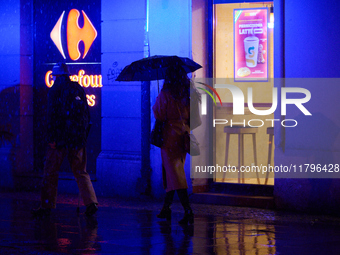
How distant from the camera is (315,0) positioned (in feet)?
26.5

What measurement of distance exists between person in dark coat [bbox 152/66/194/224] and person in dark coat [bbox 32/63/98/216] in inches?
43.1

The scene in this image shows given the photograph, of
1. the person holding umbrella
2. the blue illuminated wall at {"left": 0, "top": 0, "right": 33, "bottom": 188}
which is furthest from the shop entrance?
the blue illuminated wall at {"left": 0, "top": 0, "right": 33, "bottom": 188}

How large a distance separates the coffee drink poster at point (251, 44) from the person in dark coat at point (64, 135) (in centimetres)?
322

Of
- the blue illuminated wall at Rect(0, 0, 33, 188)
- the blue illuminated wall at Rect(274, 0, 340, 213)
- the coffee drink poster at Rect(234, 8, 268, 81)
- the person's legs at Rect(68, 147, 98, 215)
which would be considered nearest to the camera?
the person's legs at Rect(68, 147, 98, 215)

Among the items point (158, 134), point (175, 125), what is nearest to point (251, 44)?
point (175, 125)

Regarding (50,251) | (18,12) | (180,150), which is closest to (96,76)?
(18,12)

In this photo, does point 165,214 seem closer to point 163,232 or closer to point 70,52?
point 163,232

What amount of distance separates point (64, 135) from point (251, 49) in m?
3.78

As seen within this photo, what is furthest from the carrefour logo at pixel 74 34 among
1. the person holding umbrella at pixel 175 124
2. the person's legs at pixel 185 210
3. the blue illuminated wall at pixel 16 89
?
the person's legs at pixel 185 210

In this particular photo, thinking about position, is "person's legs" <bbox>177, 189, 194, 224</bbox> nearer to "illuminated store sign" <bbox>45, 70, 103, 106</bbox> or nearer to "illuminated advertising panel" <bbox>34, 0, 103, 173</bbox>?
"illuminated advertising panel" <bbox>34, 0, 103, 173</bbox>

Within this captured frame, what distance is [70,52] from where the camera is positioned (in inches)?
420

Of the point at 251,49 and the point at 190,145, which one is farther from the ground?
the point at 251,49

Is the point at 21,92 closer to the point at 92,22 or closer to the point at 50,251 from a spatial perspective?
the point at 92,22

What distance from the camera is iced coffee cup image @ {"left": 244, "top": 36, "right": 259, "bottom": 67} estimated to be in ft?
30.7
